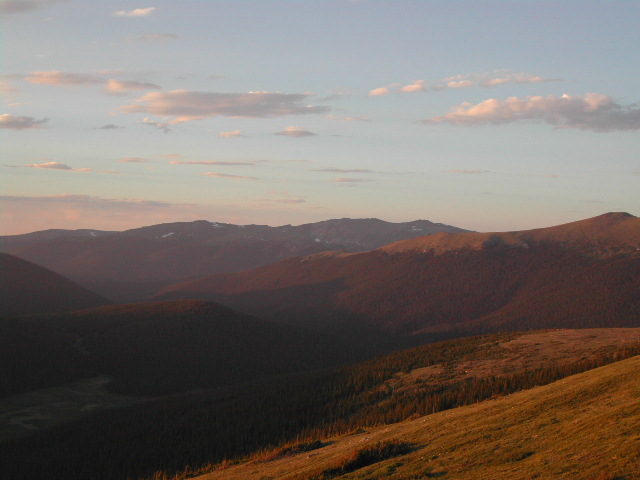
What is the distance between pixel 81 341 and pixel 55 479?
105 m

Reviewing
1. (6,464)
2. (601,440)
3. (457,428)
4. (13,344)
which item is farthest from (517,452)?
(13,344)

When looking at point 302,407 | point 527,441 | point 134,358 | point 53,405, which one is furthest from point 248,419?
point 134,358

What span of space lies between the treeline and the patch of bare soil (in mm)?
8381

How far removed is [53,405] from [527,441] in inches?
4927

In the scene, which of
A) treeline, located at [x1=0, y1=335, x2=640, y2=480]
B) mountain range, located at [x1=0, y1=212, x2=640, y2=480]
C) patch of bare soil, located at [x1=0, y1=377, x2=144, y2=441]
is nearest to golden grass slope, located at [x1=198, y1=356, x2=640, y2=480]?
mountain range, located at [x1=0, y1=212, x2=640, y2=480]

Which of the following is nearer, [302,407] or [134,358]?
[302,407]

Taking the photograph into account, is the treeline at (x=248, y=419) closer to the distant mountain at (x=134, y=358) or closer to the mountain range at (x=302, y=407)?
the mountain range at (x=302, y=407)

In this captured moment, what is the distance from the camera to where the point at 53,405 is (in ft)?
436

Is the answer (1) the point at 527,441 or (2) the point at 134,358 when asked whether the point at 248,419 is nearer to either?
(1) the point at 527,441

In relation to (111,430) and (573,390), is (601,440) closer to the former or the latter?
(573,390)

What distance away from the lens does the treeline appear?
78125 millimetres

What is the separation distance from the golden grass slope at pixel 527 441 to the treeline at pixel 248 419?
21.5 metres

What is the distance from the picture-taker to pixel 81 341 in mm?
186250

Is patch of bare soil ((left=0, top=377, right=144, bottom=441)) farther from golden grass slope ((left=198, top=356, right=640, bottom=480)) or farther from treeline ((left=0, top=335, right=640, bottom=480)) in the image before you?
golden grass slope ((left=198, top=356, right=640, bottom=480))
